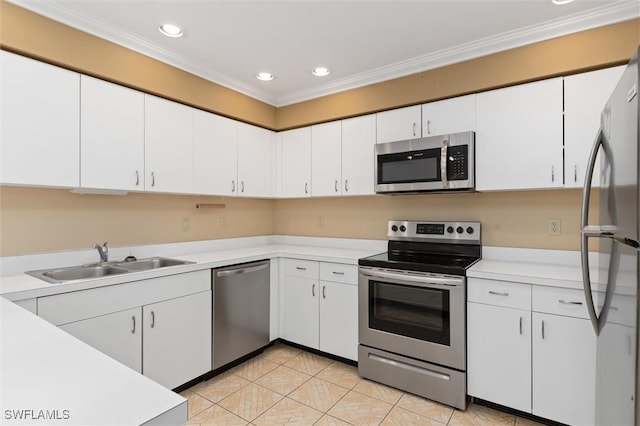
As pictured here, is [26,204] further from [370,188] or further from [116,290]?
[370,188]

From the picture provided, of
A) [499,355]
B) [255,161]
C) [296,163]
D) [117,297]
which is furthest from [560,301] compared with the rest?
[255,161]

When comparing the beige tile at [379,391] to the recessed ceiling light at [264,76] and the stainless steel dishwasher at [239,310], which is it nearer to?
the stainless steel dishwasher at [239,310]

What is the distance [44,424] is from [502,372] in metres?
2.28

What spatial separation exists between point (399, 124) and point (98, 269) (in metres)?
2.50

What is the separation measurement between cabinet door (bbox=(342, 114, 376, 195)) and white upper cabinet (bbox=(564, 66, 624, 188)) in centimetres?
137

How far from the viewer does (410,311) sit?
94.9 inches

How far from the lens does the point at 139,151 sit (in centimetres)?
240

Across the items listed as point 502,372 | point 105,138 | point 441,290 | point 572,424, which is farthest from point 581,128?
point 105,138

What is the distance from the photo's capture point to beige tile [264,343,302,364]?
9.67ft

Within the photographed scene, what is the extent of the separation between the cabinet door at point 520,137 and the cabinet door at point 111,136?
2.44 meters

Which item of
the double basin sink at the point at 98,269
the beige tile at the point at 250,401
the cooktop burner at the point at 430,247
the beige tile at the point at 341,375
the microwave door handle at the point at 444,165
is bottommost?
the beige tile at the point at 341,375

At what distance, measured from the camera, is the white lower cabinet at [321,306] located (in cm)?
274

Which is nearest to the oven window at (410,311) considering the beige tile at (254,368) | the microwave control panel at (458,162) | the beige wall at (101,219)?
the microwave control panel at (458,162)

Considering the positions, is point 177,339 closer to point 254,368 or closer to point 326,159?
point 254,368
